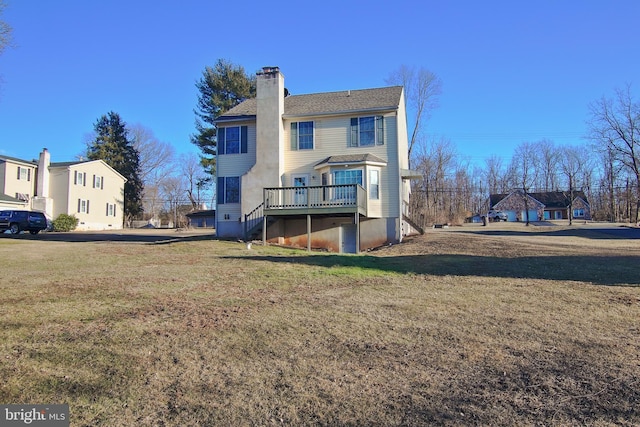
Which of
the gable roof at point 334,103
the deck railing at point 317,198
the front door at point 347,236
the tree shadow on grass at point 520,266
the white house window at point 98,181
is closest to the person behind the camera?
the tree shadow on grass at point 520,266

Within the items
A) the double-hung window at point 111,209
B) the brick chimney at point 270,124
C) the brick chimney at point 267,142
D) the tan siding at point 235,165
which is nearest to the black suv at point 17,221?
the tan siding at point 235,165

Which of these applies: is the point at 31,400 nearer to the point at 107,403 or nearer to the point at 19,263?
the point at 107,403

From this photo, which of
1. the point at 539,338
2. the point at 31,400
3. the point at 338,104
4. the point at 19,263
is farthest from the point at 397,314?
the point at 338,104

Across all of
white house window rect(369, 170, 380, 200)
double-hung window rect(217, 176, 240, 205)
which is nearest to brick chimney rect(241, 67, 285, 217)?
double-hung window rect(217, 176, 240, 205)

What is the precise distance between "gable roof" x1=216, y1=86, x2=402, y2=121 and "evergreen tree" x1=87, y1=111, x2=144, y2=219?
99.4ft

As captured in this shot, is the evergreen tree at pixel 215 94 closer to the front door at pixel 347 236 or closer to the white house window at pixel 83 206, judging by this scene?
the white house window at pixel 83 206

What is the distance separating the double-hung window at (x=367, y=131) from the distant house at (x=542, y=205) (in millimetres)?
55870

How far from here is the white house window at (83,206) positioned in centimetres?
3703

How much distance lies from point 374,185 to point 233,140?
25.2 ft

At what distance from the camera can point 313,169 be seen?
1972cm

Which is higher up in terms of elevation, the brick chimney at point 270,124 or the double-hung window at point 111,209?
the brick chimney at point 270,124

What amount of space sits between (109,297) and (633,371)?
6.65 m

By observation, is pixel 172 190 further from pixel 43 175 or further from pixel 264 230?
pixel 264 230

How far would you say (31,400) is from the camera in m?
3.20
